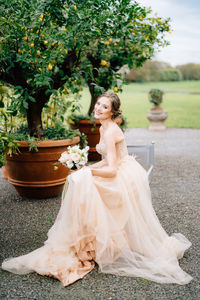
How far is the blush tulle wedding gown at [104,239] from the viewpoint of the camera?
2.51m

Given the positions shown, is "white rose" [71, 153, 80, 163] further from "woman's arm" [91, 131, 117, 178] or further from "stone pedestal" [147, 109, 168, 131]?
"stone pedestal" [147, 109, 168, 131]

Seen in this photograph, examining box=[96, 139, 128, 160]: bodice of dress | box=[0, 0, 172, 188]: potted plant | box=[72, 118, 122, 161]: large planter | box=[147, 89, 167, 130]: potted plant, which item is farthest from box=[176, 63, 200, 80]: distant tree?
box=[96, 139, 128, 160]: bodice of dress

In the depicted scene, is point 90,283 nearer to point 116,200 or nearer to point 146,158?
point 116,200

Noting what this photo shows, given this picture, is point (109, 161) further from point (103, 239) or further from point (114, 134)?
point (103, 239)

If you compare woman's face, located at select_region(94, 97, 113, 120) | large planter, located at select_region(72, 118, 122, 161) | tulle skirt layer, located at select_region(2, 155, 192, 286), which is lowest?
tulle skirt layer, located at select_region(2, 155, 192, 286)

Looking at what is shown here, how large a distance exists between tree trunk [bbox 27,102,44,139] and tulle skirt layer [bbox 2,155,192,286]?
1.77m

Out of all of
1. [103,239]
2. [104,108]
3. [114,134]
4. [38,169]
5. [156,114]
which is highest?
[104,108]

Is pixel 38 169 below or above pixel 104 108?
below

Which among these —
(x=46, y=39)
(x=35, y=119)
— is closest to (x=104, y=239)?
(x=35, y=119)

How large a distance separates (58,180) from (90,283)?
1969 millimetres

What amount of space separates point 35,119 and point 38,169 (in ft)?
2.32

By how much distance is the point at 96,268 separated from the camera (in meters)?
2.62

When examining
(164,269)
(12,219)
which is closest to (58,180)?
(12,219)

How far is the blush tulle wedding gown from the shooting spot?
251cm
